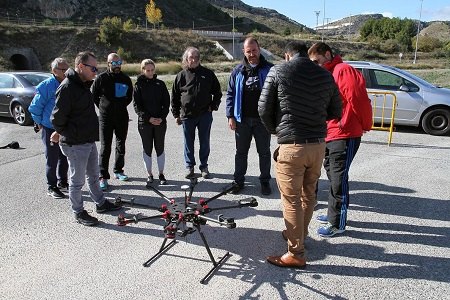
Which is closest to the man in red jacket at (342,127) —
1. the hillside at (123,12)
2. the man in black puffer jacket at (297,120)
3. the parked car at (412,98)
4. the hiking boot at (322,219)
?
the hiking boot at (322,219)

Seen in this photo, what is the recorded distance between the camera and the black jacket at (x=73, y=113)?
414 centimetres

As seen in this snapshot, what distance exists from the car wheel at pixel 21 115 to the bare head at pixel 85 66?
24.5 feet

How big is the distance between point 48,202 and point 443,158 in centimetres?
684

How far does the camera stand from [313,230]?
4266 millimetres

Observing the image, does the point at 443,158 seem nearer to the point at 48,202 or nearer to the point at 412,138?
the point at 412,138

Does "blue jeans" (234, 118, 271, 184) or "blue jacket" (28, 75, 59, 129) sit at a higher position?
"blue jacket" (28, 75, 59, 129)

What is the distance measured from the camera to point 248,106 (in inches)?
204

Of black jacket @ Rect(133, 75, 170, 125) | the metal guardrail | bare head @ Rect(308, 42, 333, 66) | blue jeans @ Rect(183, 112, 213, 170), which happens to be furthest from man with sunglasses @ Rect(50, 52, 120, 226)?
the metal guardrail

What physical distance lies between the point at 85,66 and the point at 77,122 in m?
0.63

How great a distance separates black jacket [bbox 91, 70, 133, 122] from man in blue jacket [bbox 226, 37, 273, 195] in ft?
5.13

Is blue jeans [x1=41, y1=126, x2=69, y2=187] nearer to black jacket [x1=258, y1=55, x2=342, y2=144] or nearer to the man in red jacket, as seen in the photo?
black jacket [x1=258, y1=55, x2=342, y2=144]

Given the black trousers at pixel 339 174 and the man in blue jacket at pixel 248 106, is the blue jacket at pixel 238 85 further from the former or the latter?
the black trousers at pixel 339 174

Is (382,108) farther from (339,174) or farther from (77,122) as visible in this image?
(77,122)

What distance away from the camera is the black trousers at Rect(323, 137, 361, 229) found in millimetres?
3969
